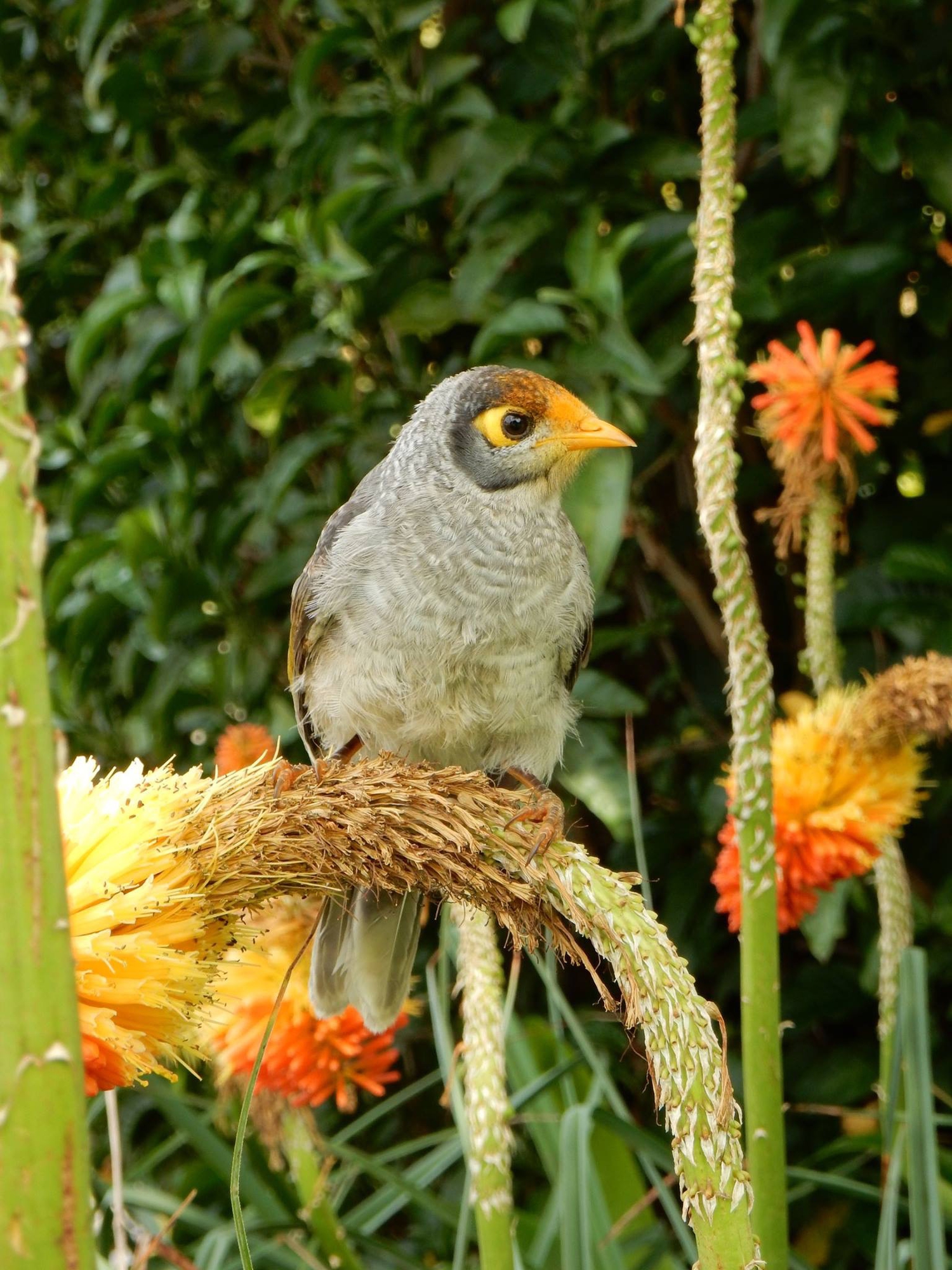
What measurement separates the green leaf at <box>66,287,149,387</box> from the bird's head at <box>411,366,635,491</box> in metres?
0.83

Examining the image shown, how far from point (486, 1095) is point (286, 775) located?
0.36m

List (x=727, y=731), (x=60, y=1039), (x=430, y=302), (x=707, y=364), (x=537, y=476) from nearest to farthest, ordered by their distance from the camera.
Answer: (x=60, y=1039), (x=707, y=364), (x=537, y=476), (x=430, y=302), (x=727, y=731)

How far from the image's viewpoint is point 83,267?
10.4 ft

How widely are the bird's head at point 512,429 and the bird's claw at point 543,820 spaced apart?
678mm

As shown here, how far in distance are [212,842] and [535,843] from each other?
25 centimetres

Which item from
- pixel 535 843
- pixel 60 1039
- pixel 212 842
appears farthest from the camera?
pixel 535 843

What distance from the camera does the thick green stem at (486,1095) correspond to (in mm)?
1189

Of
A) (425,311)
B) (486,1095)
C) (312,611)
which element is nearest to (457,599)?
(312,611)

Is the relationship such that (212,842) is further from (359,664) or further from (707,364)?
(359,664)

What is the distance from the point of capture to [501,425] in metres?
1.90

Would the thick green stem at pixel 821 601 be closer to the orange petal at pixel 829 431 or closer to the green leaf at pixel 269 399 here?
the orange petal at pixel 829 431

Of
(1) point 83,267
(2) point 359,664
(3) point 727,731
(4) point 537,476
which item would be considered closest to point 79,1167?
(2) point 359,664

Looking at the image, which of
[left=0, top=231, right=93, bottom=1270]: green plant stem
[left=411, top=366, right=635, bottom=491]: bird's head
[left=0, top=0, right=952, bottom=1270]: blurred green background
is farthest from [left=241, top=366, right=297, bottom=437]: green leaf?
[left=0, top=231, right=93, bottom=1270]: green plant stem

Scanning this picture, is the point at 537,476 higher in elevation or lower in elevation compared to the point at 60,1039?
higher
